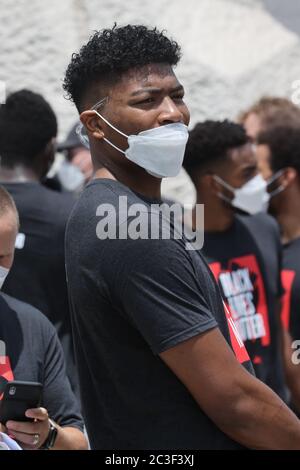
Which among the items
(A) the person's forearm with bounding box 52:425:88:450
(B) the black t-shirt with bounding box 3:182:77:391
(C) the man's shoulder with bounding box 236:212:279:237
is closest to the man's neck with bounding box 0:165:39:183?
(B) the black t-shirt with bounding box 3:182:77:391

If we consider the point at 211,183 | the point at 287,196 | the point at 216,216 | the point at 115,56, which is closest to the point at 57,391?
the point at 115,56

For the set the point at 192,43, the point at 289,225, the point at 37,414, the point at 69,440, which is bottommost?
the point at 69,440

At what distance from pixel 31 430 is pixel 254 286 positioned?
178 cm

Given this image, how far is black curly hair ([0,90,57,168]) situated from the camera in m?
4.37

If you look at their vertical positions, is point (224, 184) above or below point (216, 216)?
above

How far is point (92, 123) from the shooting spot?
261cm

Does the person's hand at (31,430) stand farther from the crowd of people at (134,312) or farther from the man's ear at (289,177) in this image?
the man's ear at (289,177)

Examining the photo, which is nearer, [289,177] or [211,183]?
[211,183]

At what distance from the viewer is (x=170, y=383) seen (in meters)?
2.32

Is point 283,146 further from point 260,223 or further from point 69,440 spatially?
point 69,440

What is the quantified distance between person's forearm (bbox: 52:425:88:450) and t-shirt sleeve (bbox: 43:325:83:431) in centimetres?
4

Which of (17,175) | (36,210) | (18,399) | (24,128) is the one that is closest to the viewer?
(18,399)
